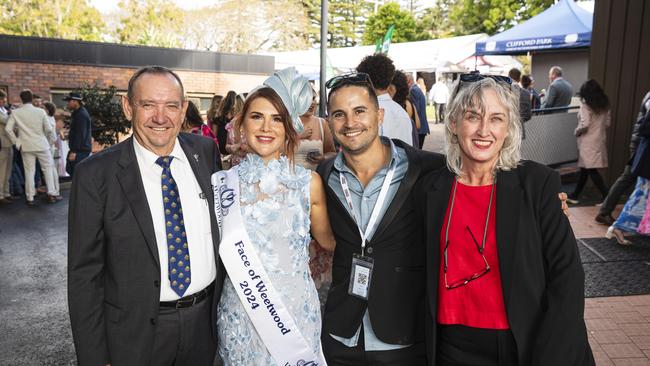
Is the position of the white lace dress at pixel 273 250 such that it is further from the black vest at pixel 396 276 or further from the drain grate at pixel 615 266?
the drain grate at pixel 615 266

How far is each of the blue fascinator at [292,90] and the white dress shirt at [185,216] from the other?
545mm

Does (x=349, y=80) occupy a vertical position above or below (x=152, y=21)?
below

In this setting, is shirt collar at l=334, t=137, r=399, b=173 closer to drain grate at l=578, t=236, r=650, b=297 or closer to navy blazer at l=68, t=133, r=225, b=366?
navy blazer at l=68, t=133, r=225, b=366

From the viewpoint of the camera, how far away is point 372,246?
2.14 metres

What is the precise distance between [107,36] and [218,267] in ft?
131

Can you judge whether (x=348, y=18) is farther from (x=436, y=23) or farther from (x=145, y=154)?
(x=145, y=154)

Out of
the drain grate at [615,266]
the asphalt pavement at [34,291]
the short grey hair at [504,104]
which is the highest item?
the short grey hair at [504,104]

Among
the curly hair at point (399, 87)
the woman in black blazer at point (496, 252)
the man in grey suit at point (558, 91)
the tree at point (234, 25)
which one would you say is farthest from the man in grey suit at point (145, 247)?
the tree at point (234, 25)

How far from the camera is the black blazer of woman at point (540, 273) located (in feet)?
5.58

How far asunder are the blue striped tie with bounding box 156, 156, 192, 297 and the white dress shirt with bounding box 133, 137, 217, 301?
0.07 feet

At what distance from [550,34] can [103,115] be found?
10638mm

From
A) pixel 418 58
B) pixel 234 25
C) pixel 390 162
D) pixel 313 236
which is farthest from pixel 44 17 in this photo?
pixel 390 162

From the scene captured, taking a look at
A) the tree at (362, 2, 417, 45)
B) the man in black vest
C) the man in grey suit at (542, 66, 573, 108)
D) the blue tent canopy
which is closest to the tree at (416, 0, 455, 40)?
the tree at (362, 2, 417, 45)

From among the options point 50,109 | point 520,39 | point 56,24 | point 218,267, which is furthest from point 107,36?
point 218,267
